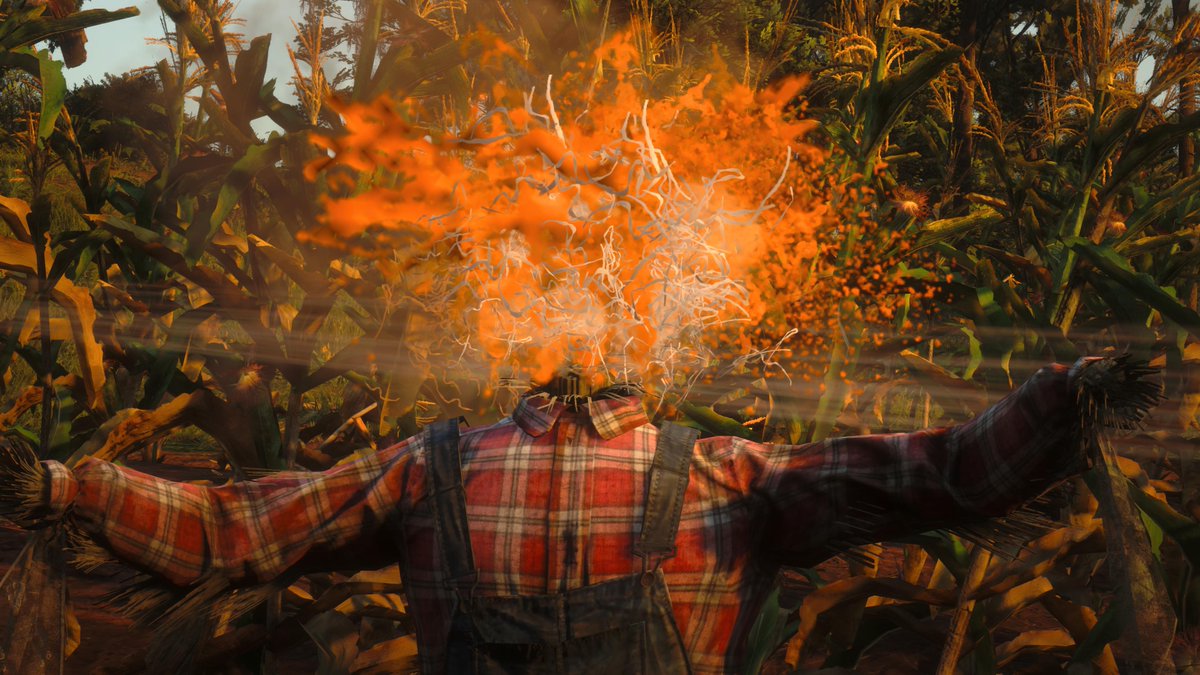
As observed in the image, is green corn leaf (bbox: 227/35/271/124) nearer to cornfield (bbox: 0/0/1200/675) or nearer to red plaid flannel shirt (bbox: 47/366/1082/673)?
cornfield (bbox: 0/0/1200/675)

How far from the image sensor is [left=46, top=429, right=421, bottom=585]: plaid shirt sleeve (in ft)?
4.78

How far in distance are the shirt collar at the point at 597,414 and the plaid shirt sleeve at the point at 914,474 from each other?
19 cm

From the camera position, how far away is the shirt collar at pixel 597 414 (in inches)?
66.0

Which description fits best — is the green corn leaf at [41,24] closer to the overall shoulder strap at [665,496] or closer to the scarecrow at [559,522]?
the scarecrow at [559,522]

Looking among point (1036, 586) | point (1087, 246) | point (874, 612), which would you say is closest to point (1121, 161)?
point (1087, 246)

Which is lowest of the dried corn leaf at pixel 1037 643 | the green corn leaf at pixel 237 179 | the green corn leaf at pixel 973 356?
the dried corn leaf at pixel 1037 643

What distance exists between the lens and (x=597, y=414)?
1680 mm

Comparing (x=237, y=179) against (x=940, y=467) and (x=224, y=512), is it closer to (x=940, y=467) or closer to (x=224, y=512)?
(x=224, y=512)

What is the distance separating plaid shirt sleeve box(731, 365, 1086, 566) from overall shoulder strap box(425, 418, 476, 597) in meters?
0.48

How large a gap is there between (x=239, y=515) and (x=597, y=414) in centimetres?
62

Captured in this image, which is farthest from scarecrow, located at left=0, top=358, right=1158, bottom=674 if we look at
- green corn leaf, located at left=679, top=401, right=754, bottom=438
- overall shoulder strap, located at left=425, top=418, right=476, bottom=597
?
green corn leaf, located at left=679, top=401, right=754, bottom=438

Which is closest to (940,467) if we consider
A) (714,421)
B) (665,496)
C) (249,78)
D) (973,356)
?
(665,496)

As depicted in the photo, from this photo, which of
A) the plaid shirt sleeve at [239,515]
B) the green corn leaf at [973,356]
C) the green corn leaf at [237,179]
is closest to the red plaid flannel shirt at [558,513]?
the plaid shirt sleeve at [239,515]

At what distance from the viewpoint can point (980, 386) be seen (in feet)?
9.55
